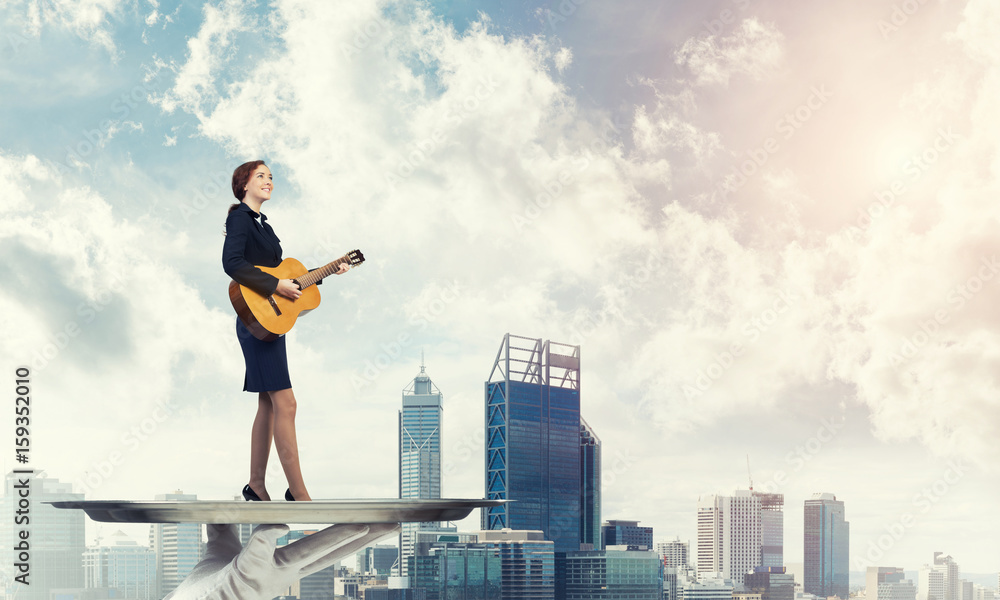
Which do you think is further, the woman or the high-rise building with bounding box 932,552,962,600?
the high-rise building with bounding box 932,552,962,600

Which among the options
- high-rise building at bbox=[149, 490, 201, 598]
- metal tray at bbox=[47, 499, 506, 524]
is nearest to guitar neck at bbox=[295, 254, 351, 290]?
metal tray at bbox=[47, 499, 506, 524]

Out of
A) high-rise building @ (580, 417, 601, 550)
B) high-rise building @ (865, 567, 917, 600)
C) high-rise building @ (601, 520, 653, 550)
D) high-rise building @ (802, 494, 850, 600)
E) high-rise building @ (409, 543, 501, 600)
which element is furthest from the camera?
high-rise building @ (802, 494, 850, 600)

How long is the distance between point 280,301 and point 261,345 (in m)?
0.27

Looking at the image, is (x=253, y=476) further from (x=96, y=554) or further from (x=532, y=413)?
(x=532, y=413)

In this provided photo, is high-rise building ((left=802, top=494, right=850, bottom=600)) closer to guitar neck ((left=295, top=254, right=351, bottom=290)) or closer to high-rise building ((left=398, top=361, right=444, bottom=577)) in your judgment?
high-rise building ((left=398, top=361, right=444, bottom=577))

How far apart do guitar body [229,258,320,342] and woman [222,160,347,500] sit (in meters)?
0.04

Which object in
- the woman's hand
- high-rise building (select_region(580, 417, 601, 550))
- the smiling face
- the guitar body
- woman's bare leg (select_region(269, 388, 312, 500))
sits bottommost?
high-rise building (select_region(580, 417, 601, 550))

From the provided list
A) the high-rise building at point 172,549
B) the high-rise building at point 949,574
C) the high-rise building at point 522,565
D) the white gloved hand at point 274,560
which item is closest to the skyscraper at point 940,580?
the high-rise building at point 949,574

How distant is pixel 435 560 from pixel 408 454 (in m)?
25.9

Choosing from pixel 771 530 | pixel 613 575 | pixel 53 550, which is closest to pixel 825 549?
pixel 771 530

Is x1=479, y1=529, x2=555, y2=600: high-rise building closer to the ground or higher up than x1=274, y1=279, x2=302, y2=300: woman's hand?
closer to the ground

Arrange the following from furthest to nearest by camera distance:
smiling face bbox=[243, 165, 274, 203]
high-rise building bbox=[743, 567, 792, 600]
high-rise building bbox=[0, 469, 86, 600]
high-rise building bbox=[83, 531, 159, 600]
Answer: high-rise building bbox=[743, 567, 792, 600]
high-rise building bbox=[83, 531, 159, 600]
high-rise building bbox=[0, 469, 86, 600]
smiling face bbox=[243, 165, 274, 203]

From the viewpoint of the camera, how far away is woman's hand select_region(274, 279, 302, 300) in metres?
5.50

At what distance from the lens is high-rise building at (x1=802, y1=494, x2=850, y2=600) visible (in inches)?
3875
